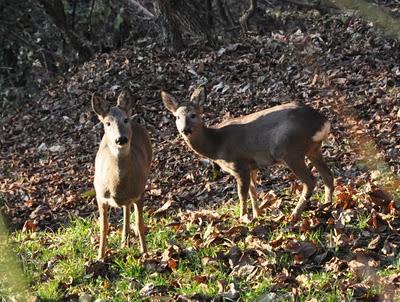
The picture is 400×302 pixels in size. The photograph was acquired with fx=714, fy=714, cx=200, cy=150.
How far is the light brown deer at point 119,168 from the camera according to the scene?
524 centimetres

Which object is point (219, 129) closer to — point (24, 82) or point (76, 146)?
point (76, 146)

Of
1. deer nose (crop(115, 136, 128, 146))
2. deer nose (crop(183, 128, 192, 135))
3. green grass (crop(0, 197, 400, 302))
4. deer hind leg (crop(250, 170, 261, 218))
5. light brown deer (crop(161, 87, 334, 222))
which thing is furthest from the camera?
deer nose (crop(183, 128, 192, 135))

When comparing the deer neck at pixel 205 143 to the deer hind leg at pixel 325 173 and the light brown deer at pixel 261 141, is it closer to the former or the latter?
the light brown deer at pixel 261 141

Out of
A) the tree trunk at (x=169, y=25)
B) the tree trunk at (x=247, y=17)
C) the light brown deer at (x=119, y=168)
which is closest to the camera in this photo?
the light brown deer at (x=119, y=168)

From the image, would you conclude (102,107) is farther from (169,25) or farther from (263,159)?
(169,25)

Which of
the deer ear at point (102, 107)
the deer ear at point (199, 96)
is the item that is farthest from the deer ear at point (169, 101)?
the deer ear at point (102, 107)

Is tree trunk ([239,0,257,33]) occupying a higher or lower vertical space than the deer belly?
higher

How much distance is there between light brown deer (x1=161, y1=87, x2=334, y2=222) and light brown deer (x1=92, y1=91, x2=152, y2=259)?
0.80m

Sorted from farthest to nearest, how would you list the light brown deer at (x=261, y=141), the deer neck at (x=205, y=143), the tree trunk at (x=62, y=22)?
the tree trunk at (x=62, y=22)
the deer neck at (x=205, y=143)
the light brown deer at (x=261, y=141)

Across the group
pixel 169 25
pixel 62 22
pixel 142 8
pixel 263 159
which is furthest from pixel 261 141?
pixel 62 22

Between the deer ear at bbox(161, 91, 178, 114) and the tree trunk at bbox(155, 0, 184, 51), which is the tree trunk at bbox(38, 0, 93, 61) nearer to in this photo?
the tree trunk at bbox(155, 0, 184, 51)

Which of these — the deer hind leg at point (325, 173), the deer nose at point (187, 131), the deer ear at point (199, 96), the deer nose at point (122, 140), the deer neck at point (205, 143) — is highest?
the deer nose at point (122, 140)

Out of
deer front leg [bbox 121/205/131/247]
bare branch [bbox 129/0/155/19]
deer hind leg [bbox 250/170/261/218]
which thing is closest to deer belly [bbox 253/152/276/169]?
deer hind leg [bbox 250/170/261/218]

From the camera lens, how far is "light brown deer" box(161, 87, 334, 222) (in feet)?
18.1
